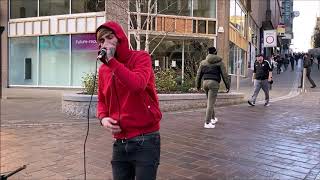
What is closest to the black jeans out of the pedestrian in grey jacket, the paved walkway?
the paved walkway

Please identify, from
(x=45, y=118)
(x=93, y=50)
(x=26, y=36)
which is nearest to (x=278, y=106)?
(x=45, y=118)

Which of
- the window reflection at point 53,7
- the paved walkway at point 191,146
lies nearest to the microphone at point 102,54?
the paved walkway at point 191,146

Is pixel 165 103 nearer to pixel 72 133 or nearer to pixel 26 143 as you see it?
pixel 72 133

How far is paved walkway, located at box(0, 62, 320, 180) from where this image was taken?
5.84 m

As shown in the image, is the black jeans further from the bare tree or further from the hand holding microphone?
the bare tree

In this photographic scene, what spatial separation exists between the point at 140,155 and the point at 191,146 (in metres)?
4.30

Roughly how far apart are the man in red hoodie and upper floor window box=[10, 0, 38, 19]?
72.6 feet

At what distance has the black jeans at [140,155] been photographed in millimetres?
3213

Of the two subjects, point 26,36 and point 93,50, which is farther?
point 26,36

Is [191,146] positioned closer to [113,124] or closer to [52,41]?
[113,124]

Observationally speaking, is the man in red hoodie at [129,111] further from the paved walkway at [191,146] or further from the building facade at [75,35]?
the building facade at [75,35]

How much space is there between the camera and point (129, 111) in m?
3.17

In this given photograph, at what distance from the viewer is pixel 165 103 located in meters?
12.0

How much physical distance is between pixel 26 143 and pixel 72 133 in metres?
1.19
